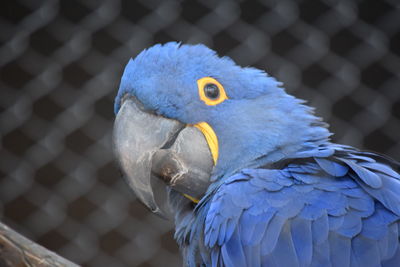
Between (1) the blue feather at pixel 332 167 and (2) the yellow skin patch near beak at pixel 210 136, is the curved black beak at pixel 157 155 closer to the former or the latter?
(2) the yellow skin patch near beak at pixel 210 136

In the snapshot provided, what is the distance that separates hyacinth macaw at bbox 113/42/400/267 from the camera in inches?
28.5

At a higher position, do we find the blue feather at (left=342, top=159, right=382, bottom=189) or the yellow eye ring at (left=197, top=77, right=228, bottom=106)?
the yellow eye ring at (left=197, top=77, right=228, bottom=106)

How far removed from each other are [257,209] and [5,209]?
1624 mm

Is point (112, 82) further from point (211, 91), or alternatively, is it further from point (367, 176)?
point (367, 176)

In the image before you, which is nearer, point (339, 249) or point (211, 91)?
point (339, 249)

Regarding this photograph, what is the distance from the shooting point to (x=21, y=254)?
77 centimetres

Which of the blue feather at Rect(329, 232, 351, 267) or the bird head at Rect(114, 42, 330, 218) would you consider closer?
the blue feather at Rect(329, 232, 351, 267)

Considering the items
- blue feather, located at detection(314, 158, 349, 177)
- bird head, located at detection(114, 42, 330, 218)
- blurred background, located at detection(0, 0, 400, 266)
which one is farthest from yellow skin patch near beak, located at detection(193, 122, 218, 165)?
blurred background, located at detection(0, 0, 400, 266)

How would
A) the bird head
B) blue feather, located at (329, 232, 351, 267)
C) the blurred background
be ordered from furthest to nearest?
the blurred background, the bird head, blue feather, located at (329, 232, 351, 267)

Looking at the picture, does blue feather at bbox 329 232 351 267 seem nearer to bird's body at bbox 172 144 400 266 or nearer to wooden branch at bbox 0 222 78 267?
bird's body at bbox 172 144 400 266

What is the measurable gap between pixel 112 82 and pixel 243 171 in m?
1.31

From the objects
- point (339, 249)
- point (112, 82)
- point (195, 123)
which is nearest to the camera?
point (339, 249)

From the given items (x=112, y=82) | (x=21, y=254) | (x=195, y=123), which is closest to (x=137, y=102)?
(x=195, y=123)

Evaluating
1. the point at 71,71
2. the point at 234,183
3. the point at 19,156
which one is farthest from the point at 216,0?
the point at 234,183
